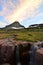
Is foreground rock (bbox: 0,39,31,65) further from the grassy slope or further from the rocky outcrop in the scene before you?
the grassy slope

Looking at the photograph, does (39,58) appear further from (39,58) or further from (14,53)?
(14,53)

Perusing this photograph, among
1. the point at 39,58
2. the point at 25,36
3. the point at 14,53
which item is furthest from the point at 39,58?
the point at 25,36

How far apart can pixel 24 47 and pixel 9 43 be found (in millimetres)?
4457

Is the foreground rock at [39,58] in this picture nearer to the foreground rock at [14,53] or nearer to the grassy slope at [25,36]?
the foreground rock at [14,53]

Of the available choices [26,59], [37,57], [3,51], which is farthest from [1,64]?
[37,57]

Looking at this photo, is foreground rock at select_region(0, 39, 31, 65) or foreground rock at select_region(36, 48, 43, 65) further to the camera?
foreground rock at select_region(0, 39, 31, 65)

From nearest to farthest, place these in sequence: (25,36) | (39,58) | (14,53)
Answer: (39,58)
(14,53)
(25,36)

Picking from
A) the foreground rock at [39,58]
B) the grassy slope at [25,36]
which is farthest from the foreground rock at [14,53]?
the grassy slope at [25,36]

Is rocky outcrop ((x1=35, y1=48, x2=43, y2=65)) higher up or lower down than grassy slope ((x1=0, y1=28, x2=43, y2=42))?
lower down

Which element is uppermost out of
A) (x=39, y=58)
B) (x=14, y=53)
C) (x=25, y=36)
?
(x=25, y=36)

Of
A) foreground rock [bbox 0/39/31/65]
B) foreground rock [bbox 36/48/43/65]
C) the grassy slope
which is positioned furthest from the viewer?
the grassy slope

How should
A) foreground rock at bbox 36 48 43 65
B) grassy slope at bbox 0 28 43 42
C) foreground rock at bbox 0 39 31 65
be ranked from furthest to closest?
grassy slope at bbox 0 28 43 42, foreground rock at bbox 0 39 31 65, foreground rock at bbox 36 48 43 65


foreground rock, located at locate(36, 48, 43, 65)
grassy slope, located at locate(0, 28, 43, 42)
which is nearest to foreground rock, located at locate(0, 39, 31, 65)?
foreground rock, located at locate(36, 48, 43, 65)

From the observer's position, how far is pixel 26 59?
45844 mm
